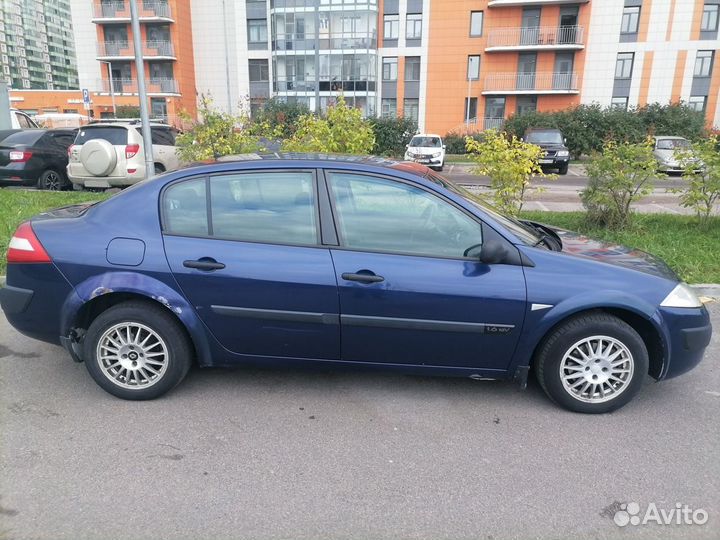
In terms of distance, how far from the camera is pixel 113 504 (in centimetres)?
261

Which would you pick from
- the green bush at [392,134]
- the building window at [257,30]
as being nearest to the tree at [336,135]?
the green bush at [392,134]

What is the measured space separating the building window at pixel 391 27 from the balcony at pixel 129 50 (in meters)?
17.2

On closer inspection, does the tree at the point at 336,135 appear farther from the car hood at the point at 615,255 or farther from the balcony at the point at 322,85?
the balcony at the point at 322,85

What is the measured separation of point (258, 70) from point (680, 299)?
43855mm

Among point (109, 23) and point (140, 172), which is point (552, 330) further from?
point (109, 23)

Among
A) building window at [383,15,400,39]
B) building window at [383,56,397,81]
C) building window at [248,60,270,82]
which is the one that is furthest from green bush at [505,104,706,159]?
building window at [248,60,270,82]

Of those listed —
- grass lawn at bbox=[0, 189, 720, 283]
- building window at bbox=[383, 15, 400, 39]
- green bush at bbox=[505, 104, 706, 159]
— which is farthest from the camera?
building window at bbox=[383, 15, 400, 39]

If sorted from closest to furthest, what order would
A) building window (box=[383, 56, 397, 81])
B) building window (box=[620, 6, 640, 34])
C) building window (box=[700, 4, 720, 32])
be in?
1. building window (box=[700, 4, 720, 32])
2. building window (box=[620, 6, 640, 34])
3. building window (box=[383, 56, 397, 81])

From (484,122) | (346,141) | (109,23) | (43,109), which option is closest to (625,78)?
(484,122)

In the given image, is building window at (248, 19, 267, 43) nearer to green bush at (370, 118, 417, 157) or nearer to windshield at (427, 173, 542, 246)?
green bush at (370, 118, 417, 157)

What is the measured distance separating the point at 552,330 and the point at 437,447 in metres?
1.02

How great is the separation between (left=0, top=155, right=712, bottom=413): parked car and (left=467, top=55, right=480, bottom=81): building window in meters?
37.8

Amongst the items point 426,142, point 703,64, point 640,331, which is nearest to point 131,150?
point 640,331

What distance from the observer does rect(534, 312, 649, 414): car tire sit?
3328mm
